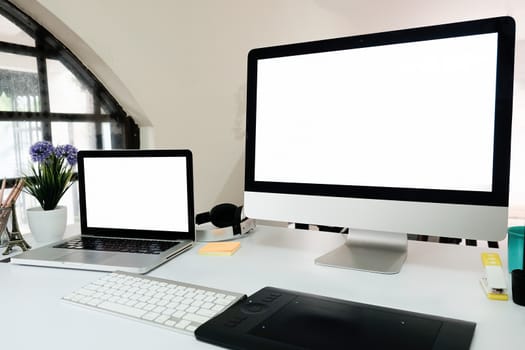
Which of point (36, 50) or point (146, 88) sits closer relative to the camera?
point (36, 50)

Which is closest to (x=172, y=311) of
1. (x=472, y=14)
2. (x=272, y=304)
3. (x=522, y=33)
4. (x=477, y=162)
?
(x=272, y=304)

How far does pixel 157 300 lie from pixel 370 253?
491mm

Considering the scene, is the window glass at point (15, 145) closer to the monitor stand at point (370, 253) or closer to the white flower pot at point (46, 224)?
the white flower pot at point (46, 224)

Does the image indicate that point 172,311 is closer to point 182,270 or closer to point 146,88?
point 182,270

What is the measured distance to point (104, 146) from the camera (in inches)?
70.3

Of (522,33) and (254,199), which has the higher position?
(522,33)

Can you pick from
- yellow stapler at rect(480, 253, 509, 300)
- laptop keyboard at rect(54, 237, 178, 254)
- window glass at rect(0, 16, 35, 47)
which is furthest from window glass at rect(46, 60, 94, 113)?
yellow stapler at rect(480, 253, 509, 300)

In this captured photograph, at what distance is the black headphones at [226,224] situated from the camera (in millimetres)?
1111

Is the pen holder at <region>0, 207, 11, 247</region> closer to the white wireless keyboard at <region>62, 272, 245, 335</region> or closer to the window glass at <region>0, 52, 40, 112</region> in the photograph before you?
the white wireless keyboard at <region>62, 272, 245, 335</region>

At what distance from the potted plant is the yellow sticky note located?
442 millimetres

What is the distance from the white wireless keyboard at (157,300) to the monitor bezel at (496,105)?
0.32 m

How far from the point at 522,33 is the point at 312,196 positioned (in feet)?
14.1

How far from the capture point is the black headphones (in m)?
1.11

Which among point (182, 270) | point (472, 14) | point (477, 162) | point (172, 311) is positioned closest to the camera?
point (172, 311)
